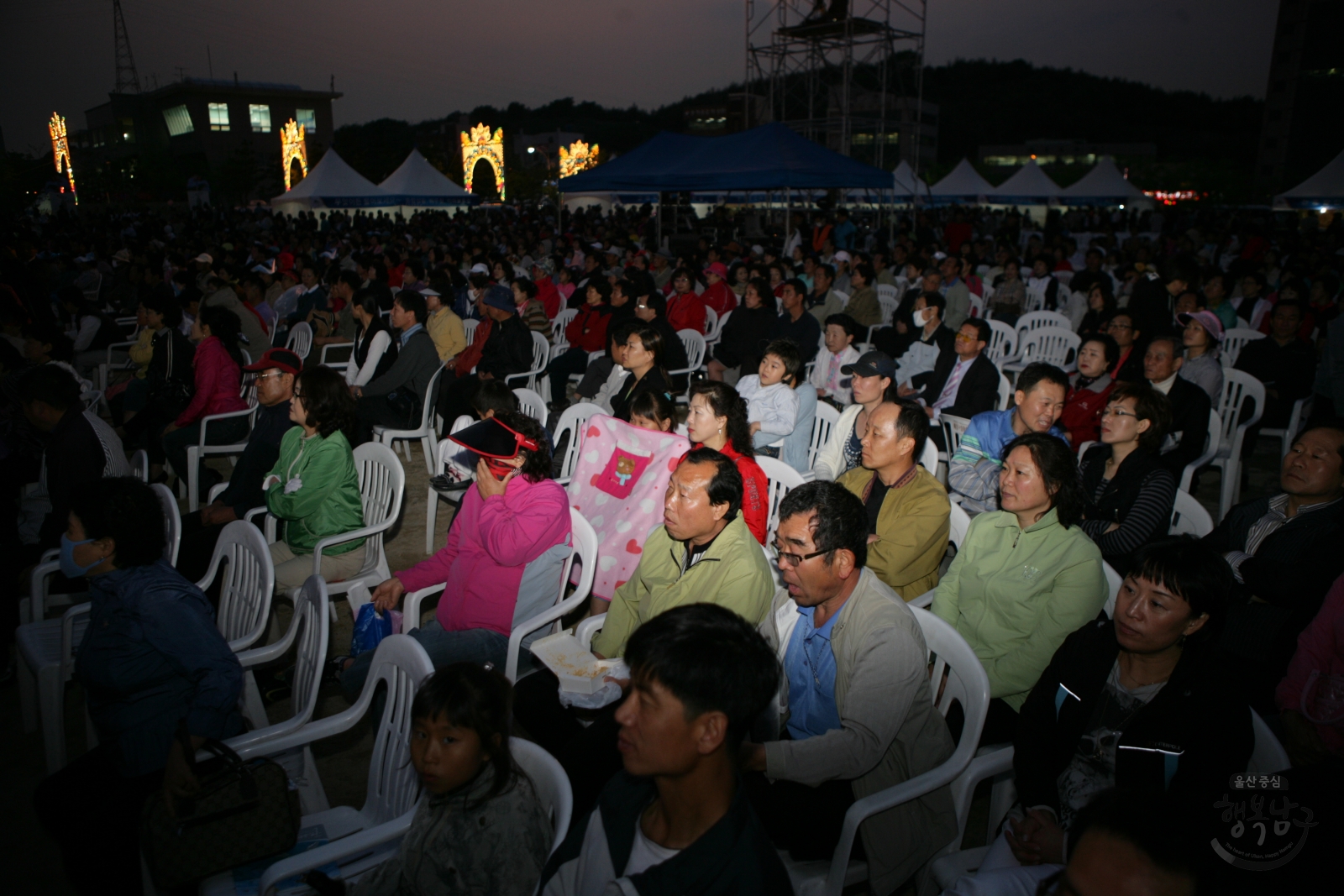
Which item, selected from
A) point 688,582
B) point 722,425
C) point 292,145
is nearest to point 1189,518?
point 722,425

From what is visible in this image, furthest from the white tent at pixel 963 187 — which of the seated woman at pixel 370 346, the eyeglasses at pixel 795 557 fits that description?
the eyeglasses at pixel 795 557

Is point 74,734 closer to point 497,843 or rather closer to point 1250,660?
point 497,843

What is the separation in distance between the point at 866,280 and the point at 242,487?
6915 millimetres

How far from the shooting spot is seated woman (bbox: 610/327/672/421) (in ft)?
16.1

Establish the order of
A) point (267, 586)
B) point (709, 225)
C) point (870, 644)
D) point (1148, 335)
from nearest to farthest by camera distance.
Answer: point (870, 644) < point (267, 586) < point (1148, 335) < point (709, 225)

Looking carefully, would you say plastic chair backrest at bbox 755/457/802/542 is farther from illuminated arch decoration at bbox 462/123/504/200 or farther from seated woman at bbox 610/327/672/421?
illuminated arch decoration at bbox 462/123/504/200

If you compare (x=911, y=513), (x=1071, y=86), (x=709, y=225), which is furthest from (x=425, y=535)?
(x=1071, y=86)

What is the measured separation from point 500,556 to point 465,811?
1.11 metres

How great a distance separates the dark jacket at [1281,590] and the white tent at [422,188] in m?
18.3

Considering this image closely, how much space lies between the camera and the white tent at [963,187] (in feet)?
75.3

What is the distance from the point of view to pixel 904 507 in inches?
120

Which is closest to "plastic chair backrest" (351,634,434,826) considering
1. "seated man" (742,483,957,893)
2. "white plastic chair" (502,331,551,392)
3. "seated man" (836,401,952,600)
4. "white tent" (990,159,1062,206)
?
"seated man" (742,483,957,893)

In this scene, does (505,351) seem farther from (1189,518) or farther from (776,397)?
(1189,518)

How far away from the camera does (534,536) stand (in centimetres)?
278
